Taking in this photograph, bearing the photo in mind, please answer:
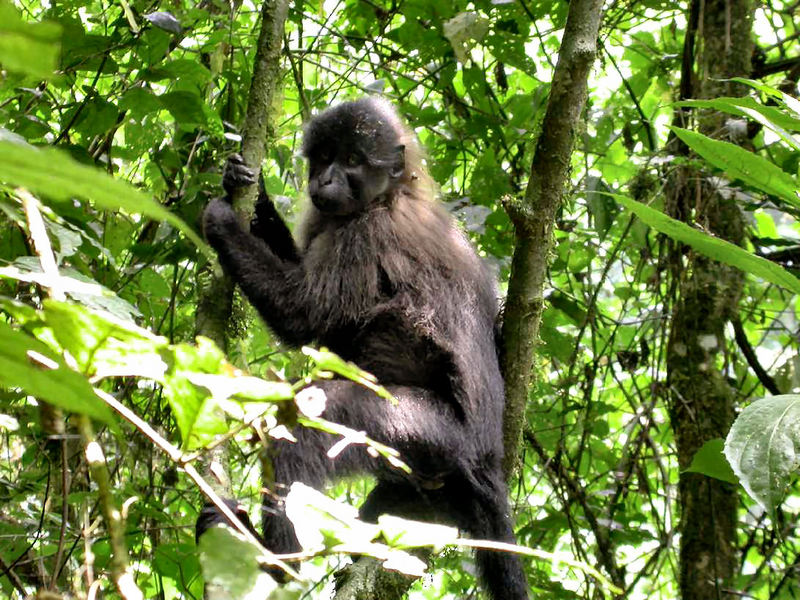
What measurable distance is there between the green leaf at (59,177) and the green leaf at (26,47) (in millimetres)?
71

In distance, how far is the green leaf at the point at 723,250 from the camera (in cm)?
219

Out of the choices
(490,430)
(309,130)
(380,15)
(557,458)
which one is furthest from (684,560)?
(380,15)

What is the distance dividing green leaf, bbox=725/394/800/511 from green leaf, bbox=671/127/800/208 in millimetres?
630

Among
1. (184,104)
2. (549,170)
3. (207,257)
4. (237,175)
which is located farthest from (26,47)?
(237,175)

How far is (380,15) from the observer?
5238 millimetres

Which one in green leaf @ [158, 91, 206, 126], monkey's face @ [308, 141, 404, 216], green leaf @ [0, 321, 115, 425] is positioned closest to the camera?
green leaf @ [0, 321, 115, 425]

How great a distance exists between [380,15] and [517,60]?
3.39ft

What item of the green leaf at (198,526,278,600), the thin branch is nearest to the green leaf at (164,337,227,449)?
the green leaf at (198,526,278,600)

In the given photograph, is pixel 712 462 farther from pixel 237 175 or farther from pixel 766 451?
pixel 237 175

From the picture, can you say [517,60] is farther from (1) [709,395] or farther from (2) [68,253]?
(2) [68,253]

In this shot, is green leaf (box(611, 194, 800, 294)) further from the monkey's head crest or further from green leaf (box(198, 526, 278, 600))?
the monkey's head crest

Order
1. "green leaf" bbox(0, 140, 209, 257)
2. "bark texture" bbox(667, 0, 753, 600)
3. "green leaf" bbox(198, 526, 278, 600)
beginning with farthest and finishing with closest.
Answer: "bark texture" bbox(667, 0, 753, 600)
"green leaf" bbox(198, 526, 278, 600)
"green leaf" bbox(0, 140, 209, 257)

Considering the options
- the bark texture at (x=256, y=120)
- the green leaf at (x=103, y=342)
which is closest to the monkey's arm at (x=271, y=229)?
the bark texture at (x=256, y=120)

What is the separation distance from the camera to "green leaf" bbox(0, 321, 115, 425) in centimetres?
88
